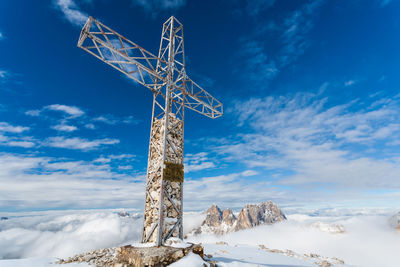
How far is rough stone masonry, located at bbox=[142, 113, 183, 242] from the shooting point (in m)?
9.12

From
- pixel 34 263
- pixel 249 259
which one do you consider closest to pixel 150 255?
pixel 249 259

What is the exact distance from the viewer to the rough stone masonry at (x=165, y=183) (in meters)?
9.12

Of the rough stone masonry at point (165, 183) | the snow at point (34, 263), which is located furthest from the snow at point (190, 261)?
the snow at point (34, 263)

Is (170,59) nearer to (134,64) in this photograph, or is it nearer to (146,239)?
(134,64)

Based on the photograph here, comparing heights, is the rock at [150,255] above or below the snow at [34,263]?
above

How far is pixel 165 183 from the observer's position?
929cm

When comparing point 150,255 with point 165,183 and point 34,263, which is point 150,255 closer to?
point 165,183

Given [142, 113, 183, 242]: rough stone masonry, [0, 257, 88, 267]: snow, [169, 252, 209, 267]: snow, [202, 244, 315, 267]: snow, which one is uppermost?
[142, 113, 183, 242]: rough stone masonry

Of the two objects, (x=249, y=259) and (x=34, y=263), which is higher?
(x=34, y=263)

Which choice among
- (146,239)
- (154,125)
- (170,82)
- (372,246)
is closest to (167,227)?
(146,239)

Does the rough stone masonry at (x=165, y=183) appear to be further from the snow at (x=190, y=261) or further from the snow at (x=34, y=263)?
the snow at (x=34, y=263)

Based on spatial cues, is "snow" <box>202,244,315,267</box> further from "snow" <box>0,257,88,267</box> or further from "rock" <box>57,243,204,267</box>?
"snow" <box>0,257,88,267</box>

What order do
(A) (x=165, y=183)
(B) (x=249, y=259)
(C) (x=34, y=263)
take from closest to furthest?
(A) (x=165, y=183) → (C) (x=34, y=263) → (B) (x=249, y=259)

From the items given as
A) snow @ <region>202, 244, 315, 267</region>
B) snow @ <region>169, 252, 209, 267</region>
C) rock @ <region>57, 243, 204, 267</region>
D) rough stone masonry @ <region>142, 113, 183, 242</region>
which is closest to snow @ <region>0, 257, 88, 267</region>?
rock @ <region>57, 243, 204, 267</region>
